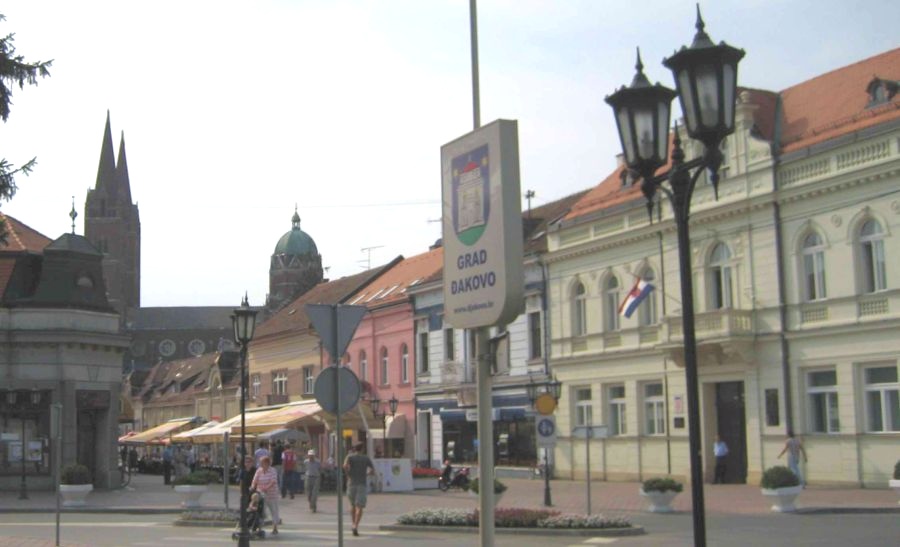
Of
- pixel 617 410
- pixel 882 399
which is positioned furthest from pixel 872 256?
pixel 617 410

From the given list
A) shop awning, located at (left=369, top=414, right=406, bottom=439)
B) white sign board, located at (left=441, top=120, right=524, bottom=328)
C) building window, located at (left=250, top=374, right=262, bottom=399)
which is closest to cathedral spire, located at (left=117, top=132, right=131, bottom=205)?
building window, located at (left=250, top=374, right=262, bottom=399)

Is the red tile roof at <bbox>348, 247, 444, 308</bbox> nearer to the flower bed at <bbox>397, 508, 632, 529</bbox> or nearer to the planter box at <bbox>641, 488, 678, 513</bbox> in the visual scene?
the planter box at <bbox>641, 488, 678, 513</bbox>

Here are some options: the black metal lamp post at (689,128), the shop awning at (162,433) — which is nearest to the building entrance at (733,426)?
the black metal lamp post at (689,128)

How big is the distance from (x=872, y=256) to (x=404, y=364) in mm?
27164

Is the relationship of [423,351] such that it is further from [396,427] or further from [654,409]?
[654,409]

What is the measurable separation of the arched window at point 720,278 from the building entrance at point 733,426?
2.47 metres

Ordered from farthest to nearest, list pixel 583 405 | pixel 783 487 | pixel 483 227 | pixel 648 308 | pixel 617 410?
pixel 583 405, pixel 617 410, pixel 648 308, pixel 783 487, pixel 483 227

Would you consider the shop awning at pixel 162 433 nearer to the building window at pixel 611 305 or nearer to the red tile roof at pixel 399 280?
the red tile roof at pixel 399 280

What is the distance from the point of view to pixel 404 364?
55.2 metres

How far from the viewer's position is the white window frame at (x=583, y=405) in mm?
42688

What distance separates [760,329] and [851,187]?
5.16m

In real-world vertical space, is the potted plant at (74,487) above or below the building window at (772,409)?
below

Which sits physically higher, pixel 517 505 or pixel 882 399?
pixel 882 399

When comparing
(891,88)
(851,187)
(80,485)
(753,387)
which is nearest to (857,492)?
(753,387)
